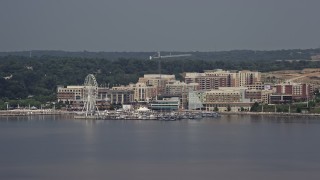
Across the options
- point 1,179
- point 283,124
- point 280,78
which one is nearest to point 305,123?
point 283,124

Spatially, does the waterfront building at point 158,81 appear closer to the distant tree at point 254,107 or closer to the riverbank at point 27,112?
the distant tree at point 254,107

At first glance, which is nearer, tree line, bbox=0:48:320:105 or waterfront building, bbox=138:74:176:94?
waterfront building, bbox=138:74:176:94

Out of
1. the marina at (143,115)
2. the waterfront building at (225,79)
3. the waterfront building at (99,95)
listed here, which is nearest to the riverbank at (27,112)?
the waterfront building at (99,95)

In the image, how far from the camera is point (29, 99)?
50.7 metres

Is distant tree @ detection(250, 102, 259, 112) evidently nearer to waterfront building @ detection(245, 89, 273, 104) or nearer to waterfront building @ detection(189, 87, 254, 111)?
waterfront building @ detection(189, 87, 254, 111)

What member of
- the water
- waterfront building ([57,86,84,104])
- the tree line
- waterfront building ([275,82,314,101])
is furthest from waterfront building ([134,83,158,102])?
the water

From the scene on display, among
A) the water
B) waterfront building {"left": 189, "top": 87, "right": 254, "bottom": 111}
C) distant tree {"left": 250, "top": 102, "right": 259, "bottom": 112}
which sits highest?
waterfront building {"left": 189, "top": 87, "right": 254, "bottom": 111}

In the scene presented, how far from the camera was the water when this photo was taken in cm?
2198

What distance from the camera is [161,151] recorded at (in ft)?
84.3

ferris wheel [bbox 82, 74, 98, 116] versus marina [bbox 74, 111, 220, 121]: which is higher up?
ferris wheel [bbox 82, 74, 98, 116]

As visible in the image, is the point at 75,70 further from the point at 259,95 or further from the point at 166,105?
the point at 166,105

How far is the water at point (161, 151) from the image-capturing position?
22.0m

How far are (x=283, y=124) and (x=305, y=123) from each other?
0.93 meters

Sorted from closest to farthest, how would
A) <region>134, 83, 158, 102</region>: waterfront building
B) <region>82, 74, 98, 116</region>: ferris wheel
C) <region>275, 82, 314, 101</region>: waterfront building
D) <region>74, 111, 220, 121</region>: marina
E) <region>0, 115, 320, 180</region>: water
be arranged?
1. <region>0, 115, 320, 180</region>: water
2. <region>74, 111, 220, 121</region>: marina
3. <region>82, 74, 98, 116</region>: ferris wheel
4. <region>275, 82, 314, 101</region>: waterfront building
5. <region>134, 83, 158, 102</region>: waterfront building
